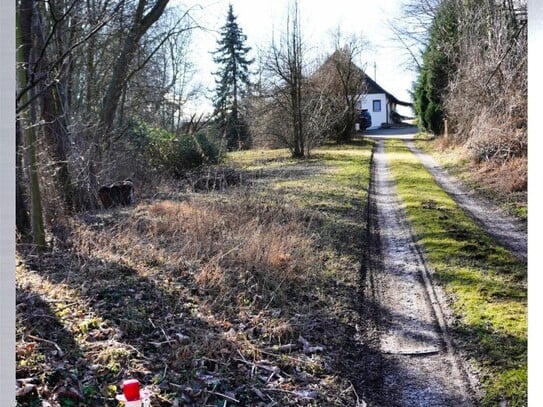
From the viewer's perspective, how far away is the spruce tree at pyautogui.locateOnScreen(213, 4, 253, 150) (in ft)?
8.33

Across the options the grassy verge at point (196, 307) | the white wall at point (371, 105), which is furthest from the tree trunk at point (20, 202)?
the white wall at point (371, 105)

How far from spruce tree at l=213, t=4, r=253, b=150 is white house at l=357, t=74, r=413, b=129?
727 millimetres

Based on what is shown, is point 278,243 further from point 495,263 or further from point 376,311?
point 495,263

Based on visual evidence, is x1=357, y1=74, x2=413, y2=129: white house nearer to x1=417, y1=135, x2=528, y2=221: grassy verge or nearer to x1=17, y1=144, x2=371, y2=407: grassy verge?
x1=17, y1=144, x2=371, y2=407: grassy verge

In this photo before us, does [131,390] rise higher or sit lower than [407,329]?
higher

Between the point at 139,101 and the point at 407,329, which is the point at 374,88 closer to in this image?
the point at 407,329

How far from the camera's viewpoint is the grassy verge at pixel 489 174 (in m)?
3.07

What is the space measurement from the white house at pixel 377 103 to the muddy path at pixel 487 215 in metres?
0.88

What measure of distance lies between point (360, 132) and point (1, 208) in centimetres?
323

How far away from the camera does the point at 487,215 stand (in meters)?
3.54

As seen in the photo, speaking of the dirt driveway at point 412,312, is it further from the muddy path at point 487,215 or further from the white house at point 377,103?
the white house at point 377,103

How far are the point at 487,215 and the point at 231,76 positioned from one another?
88.3 inches

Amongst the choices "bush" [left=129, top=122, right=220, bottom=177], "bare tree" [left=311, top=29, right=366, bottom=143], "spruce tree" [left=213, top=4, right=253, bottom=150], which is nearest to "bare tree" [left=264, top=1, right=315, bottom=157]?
"bare tree" [left=311, top=29, right=366, bottom=143]

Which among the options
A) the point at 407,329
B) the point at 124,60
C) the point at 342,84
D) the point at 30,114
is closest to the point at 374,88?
the point at 342,84
